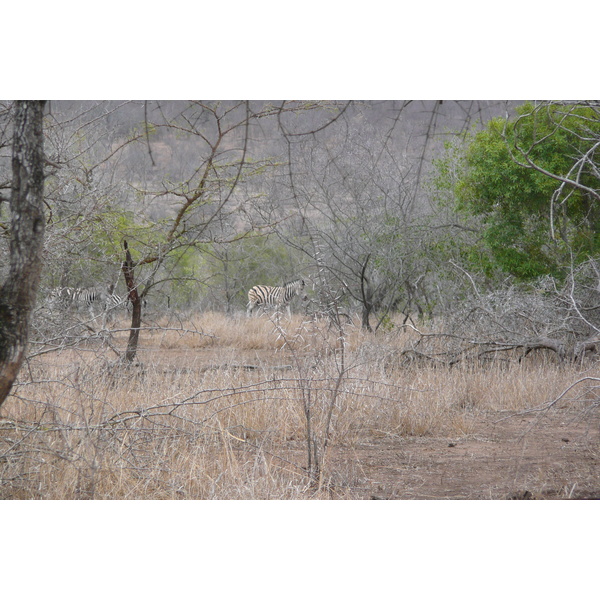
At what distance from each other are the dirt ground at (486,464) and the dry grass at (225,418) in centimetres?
15

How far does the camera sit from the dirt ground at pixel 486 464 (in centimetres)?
327

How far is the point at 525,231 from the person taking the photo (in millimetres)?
7086

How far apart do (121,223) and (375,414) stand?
3.02 meters

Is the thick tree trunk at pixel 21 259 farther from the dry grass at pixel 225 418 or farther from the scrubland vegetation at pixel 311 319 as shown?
the dry grass at pixel 225 418

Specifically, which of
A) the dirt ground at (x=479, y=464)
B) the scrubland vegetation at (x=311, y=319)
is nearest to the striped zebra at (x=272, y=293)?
the scrubland vegetation at (x=311, y=319)

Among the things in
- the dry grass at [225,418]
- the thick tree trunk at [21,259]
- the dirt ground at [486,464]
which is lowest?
the dirt ground at [486,464]

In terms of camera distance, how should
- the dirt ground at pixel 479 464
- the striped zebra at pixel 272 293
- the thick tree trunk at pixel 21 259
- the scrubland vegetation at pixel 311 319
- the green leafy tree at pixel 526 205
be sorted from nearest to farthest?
the thick tree trunk at pixel 21 259 → the scrubland vegetation at pixel 311 319 → the dirt ground at pixel 479 464 → the green leafy tree at pixel 526 205 → the striped zebra at pixel 272 293

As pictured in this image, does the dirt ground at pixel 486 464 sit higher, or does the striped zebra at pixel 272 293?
the dirt ground at pixel 486 464

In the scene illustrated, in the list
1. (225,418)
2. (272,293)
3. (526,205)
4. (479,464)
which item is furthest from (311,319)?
(272,293)

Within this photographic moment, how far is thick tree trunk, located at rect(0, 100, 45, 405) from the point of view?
1.94 m

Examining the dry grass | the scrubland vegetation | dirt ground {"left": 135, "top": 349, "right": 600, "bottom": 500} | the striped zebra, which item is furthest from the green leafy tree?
the striped zebra

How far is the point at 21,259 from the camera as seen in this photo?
76.1 inches

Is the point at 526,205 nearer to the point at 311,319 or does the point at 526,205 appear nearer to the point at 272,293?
the point at 311,319

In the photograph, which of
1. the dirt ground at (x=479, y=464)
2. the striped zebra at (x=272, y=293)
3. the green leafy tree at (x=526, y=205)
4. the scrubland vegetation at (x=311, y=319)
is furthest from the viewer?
the striped zebra at (x=272, y=293)
